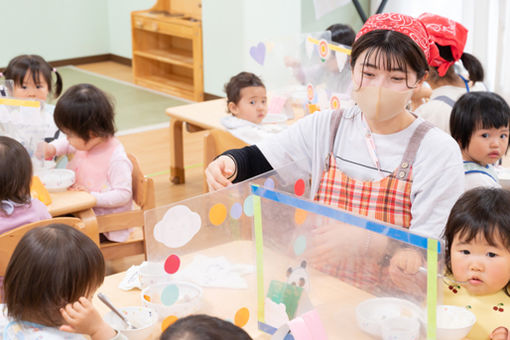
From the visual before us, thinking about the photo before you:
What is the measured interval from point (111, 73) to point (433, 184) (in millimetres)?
6655

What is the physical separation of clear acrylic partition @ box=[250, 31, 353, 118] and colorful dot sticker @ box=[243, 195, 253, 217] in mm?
2019

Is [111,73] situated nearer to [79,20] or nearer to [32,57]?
[79,20]

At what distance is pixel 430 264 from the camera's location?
1083 mm

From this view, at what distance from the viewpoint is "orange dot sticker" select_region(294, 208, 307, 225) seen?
1.28 metres

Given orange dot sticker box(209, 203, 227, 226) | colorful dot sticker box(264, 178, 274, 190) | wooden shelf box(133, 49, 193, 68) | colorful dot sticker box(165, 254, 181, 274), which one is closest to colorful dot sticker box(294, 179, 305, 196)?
colorful dot sticker box(264, 178, 274, 190)

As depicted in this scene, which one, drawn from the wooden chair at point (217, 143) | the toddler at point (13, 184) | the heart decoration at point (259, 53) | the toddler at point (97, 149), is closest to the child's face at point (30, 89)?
the toddler at point (97, 149)

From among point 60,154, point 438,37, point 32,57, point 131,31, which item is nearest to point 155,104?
point 131,31

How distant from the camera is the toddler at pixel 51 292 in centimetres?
143

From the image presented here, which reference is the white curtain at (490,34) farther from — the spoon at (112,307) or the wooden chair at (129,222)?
the spoon at (112,307)

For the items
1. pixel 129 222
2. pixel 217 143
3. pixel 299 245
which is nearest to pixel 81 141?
pixel 129 222

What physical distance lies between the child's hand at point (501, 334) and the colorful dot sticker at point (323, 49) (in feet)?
7.19

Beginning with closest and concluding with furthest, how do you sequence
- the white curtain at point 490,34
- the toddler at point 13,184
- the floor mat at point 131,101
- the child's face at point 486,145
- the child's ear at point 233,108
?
the toddler at point 13,184 → the child's face at point 486,145 → the child's ear at point 233,108 → the white curtain at point 490,34 → the floor mat at point 131,101

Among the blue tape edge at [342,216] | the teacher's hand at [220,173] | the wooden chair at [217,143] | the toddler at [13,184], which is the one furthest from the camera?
the wooden chair at [217,143]

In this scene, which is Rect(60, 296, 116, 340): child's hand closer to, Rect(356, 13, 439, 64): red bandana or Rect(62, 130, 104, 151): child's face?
Rect(356, 13, 439, 64): red bandana
